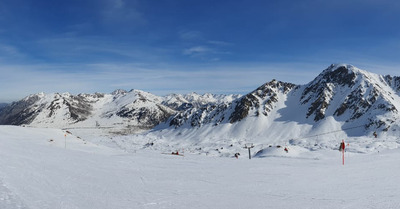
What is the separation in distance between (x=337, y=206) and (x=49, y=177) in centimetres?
1235

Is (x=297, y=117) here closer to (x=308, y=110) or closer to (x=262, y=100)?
(x=308, y=110)

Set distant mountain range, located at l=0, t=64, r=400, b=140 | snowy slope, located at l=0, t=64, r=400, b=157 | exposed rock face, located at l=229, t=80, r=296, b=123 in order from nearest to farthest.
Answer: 1. snowy slope, located at l=0, t=64, r=400, b=157
2. distant mountain range, located at l=0, t=64, r=400, b=140
3. exposed rock face, located at l=229, t=80, r=296, b=123

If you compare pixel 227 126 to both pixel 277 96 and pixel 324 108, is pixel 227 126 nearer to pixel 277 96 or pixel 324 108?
pixel 277 96

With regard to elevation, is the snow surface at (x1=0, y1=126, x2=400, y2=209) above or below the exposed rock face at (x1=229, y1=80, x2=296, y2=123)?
below

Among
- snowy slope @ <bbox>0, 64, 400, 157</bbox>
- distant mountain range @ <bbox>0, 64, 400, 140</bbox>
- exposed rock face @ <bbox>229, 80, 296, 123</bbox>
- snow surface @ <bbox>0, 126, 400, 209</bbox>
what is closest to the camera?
snow surface @ <bbox>0, 126, 400, 209</bbox>

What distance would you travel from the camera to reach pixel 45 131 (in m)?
49.6

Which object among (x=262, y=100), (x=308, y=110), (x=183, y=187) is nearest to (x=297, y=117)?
(x=308, y=110)

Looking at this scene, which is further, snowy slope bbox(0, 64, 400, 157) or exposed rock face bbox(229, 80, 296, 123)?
exposed rock face bbox(229, 80, 296, 123)

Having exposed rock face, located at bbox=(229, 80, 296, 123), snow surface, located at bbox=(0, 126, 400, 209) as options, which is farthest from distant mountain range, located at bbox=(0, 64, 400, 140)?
snow surface, located at bbox=(0, 126, 400, 209)

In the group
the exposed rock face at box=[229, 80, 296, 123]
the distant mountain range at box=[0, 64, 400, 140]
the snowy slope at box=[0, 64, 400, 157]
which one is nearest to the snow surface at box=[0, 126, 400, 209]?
the snowy slope at box=[0, 64, 400, 157]

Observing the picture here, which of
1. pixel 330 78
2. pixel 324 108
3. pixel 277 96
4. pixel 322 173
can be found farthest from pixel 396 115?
pixel 322 173

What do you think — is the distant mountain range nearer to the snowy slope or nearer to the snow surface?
the snowy slope

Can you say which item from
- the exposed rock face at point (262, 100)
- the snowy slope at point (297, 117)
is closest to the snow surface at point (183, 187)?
the snowy slope at point (297, 117)

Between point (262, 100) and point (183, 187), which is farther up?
point (262, 100)
